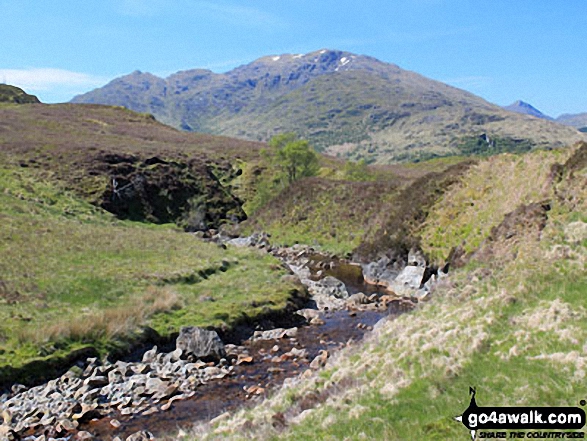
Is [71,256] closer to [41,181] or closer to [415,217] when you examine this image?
[415,217]

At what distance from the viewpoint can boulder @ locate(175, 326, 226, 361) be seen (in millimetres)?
27047

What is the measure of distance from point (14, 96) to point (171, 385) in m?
185

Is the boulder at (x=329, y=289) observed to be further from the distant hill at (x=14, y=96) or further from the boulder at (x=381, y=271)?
the distant hill at (x=14, y=96)

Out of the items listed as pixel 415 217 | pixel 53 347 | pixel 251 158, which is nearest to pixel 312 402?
pixel 53 347

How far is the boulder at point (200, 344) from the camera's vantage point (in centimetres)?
2705

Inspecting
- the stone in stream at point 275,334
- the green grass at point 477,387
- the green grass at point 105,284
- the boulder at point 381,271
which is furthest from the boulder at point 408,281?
the green grass at point 477,387

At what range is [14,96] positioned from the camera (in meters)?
175

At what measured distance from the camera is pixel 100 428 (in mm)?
20266

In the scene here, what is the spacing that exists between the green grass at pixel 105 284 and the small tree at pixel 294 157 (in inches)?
1809

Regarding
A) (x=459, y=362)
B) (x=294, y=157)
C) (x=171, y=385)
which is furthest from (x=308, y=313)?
(x=294, y=157)

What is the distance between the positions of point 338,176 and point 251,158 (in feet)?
88.0

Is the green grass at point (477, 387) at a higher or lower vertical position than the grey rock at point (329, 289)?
higher

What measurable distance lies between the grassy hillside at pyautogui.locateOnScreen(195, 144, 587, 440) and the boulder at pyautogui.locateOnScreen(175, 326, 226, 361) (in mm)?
8780

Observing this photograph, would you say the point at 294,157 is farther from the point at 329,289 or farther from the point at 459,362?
the point at 459,362
